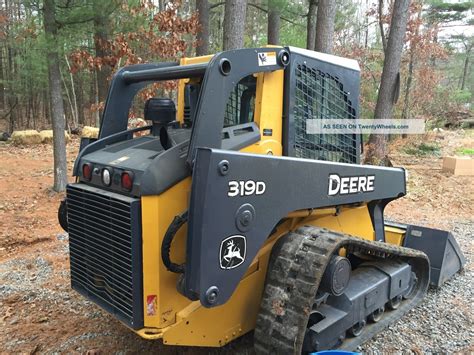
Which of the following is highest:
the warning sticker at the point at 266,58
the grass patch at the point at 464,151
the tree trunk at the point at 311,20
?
the tree trunk at the point at 311,20

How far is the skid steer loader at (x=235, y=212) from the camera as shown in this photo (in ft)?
7.63

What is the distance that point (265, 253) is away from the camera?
293 cm

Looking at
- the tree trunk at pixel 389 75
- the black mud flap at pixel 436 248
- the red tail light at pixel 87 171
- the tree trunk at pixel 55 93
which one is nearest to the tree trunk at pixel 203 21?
the tree trunk at pixel 55 93

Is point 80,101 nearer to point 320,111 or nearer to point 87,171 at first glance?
point 87,171

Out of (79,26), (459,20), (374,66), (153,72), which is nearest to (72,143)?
(79,26)

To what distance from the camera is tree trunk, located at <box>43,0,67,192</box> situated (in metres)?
7.46

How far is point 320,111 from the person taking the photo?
327 centimetres

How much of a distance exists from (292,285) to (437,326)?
74.4 inches

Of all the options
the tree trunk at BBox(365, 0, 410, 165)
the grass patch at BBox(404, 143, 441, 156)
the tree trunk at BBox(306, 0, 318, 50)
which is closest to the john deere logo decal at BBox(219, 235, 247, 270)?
the tree trunk at BBox(365, 0, 410, 165)

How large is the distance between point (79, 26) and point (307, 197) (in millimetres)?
6801

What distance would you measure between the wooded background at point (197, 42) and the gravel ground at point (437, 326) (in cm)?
539

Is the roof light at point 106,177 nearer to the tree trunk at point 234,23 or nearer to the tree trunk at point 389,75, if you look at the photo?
the tree trunk at point 234,23

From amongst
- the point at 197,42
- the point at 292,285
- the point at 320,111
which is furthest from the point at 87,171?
the point at 197,42

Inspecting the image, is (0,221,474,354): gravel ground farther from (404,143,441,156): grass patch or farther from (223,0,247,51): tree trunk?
(404,143,441,156): grass patch
